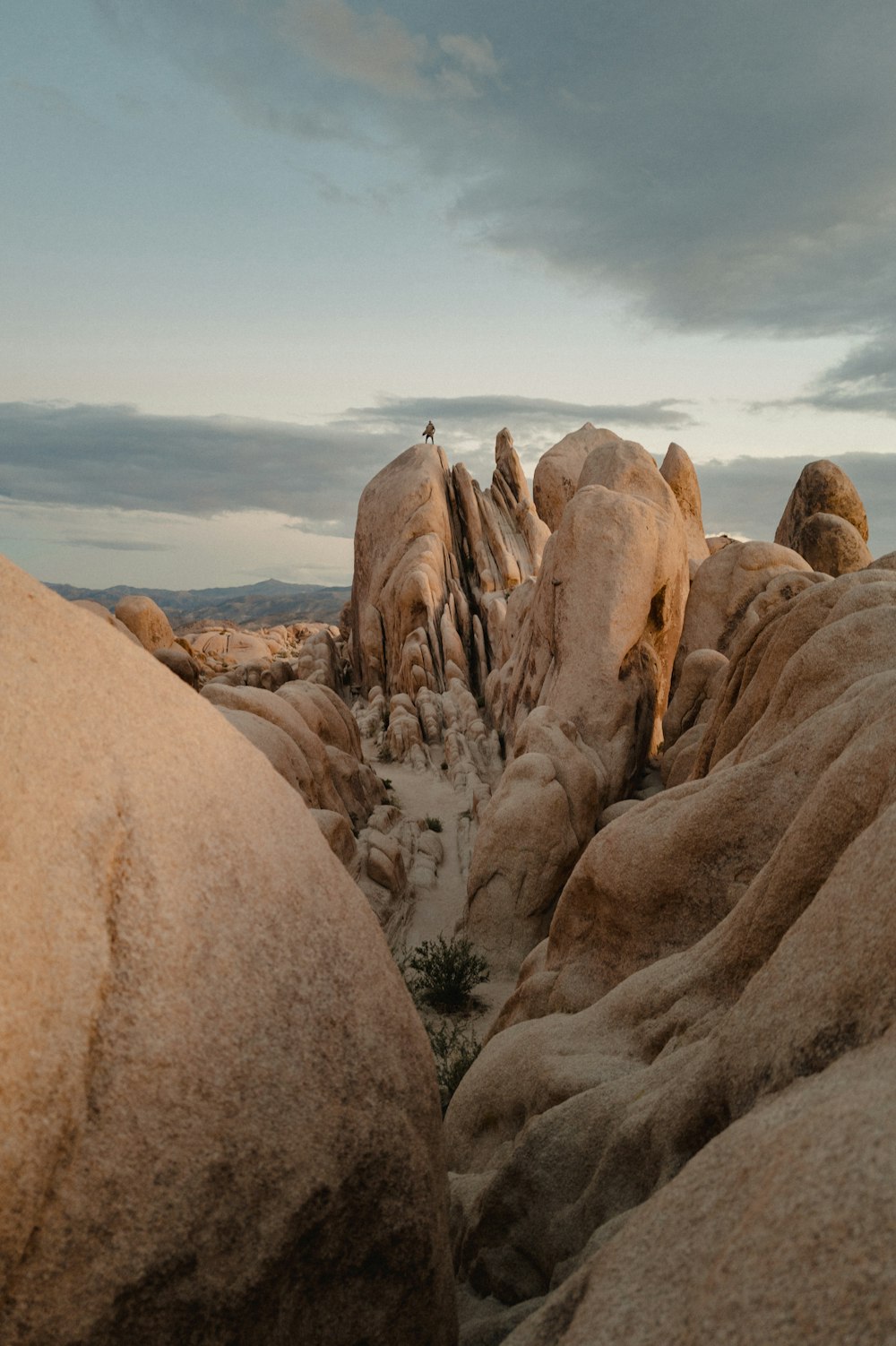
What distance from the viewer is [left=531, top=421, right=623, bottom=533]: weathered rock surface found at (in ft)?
127

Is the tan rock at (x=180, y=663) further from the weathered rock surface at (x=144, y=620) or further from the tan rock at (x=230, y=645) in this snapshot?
the tan rock at (x=230, y=645)

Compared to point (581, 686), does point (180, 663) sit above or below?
below

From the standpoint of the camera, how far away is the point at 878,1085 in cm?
229

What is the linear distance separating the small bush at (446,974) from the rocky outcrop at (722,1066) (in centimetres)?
287

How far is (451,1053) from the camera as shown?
1017 cm

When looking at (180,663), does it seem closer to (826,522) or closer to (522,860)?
(522,860)

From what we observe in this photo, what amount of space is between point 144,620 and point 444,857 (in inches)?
756

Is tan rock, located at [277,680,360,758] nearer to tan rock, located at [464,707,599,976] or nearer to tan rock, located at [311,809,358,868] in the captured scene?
tan rock, located at [311,809,358,868]

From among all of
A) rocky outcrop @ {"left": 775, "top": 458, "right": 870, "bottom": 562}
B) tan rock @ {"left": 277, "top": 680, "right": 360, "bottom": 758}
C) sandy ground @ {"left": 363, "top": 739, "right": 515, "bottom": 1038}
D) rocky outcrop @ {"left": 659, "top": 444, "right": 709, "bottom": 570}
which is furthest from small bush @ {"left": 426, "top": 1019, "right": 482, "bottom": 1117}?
rocky outcrop @ {"left": 659, "top": 444, "right": 709, "bottom": 570}

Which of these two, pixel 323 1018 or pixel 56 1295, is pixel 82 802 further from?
pixel 56 1295

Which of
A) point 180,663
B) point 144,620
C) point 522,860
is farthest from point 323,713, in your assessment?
Answer: point 144,620

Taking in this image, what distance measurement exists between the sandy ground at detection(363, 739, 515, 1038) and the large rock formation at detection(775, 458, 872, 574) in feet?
39.7

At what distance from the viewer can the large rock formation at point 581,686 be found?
41.5ft

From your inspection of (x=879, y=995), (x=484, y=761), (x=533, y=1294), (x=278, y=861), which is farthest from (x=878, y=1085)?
(x=484, y=761)
